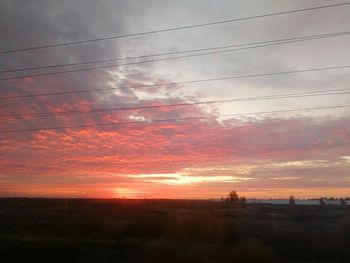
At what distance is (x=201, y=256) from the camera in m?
21.4

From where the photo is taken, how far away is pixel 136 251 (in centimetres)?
2522

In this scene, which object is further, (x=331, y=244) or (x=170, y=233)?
(x=170, y=233)

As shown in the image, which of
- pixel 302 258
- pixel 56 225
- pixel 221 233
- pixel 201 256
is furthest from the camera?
pixel 56 225

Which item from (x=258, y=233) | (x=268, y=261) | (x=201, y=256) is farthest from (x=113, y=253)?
(x=258, y=233)

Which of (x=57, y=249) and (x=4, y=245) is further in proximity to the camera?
(x=4, y=245)

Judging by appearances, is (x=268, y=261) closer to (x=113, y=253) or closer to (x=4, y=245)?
(x=113, y=253)

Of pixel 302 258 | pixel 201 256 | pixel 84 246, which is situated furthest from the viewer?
pixel 84 246

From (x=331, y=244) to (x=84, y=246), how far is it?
1544cm

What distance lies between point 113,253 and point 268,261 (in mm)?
8526

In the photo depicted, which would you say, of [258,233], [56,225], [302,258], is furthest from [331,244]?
[56,225]

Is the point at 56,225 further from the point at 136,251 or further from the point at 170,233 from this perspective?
the point at 136,251

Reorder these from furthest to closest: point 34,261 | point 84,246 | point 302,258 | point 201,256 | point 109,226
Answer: point 109,226 → point 84,246 → point 302,258 → point 34,261 → point 201,256

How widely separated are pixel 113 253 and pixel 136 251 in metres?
1.30

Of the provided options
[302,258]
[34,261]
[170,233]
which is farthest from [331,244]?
[34,261]
